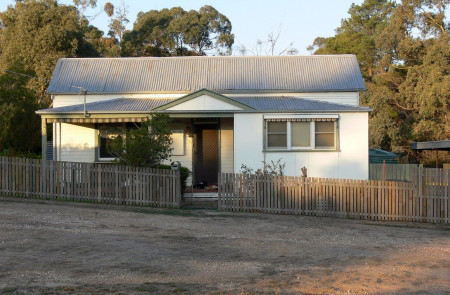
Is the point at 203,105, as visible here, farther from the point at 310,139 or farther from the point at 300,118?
the point at 310,139

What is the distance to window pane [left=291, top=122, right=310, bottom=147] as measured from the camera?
1991 centimetres

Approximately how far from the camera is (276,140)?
1989 centimetres

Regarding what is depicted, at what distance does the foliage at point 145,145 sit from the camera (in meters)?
16.4

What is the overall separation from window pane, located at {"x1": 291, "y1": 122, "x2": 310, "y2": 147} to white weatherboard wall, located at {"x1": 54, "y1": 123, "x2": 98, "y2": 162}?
7899mm

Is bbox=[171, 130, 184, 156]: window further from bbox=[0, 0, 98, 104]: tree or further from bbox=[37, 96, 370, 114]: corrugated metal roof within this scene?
bbox=[0, 0, 98, 104]: tree

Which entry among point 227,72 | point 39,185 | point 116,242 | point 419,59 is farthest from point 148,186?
point 419,59

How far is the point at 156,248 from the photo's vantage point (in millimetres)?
10078

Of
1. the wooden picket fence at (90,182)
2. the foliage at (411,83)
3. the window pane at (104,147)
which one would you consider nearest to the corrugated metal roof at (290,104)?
the wooden picket fence at (90,182)

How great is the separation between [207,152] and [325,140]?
16.2 feet

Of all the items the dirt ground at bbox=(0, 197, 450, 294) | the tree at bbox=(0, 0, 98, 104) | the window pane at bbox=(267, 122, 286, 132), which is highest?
the tree at bbox=(0, 0, 98, 104)

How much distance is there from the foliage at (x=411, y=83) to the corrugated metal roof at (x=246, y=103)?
16.2 meters

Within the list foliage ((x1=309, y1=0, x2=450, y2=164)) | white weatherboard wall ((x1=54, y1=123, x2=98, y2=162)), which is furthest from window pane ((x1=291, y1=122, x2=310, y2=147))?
foliage ((x1=309, y1=0, x2=450, y2=164))

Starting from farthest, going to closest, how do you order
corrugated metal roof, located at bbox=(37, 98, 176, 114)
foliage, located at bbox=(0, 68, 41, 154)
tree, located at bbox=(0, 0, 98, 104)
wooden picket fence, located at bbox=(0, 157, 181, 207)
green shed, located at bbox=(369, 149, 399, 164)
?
tree, located at bbox=(0, 0, 98, 104)
green shed, located at bbox=(369, 149, 399, 164)
foliage, located at bbox=(0, 68, 41, 154)
corrugated metal roof, located at bbox=(37, 98, 176, 114)
wooden picket fence, located at bbox=(0, 157, 181, 207)

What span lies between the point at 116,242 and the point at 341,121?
11565mm
